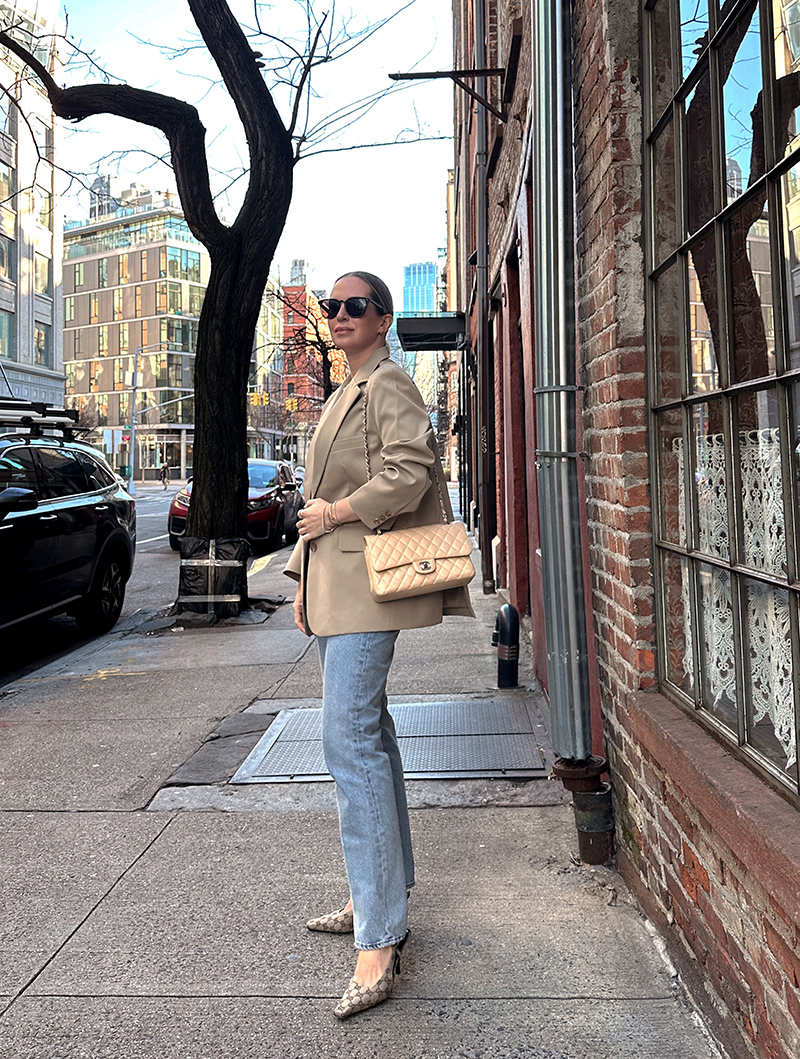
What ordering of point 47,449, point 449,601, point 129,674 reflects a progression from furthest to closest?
point 47,449
point 129,674
point 449,601

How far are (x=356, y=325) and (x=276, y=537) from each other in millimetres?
14439

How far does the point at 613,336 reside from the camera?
121 inches

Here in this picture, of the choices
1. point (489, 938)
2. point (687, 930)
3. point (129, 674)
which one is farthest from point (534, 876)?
point (129, 674)

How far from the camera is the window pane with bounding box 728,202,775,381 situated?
2.08m

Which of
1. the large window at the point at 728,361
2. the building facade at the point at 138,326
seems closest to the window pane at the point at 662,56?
the large window at the point at 728,361

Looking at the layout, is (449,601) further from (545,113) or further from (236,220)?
(236,220)

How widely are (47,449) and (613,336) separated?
242 inches

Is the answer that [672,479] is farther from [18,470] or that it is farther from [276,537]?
[276,537]

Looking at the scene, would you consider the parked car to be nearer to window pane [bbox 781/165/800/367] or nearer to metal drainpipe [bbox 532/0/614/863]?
metal drainpipe [bbox 532/0/614/863]

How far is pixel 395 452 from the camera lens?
8.51 feet

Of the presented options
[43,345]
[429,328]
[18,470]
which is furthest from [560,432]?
[43,345]

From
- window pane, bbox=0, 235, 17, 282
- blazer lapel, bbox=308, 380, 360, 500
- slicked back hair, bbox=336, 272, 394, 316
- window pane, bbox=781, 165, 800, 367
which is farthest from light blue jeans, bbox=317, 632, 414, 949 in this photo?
window pane, bbox=0, 235, 17, 282

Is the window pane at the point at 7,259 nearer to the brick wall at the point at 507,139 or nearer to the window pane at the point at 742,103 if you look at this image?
the brick wall at the point at 507,139

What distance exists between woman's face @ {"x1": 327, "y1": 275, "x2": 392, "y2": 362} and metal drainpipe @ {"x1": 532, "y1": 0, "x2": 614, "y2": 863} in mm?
829
